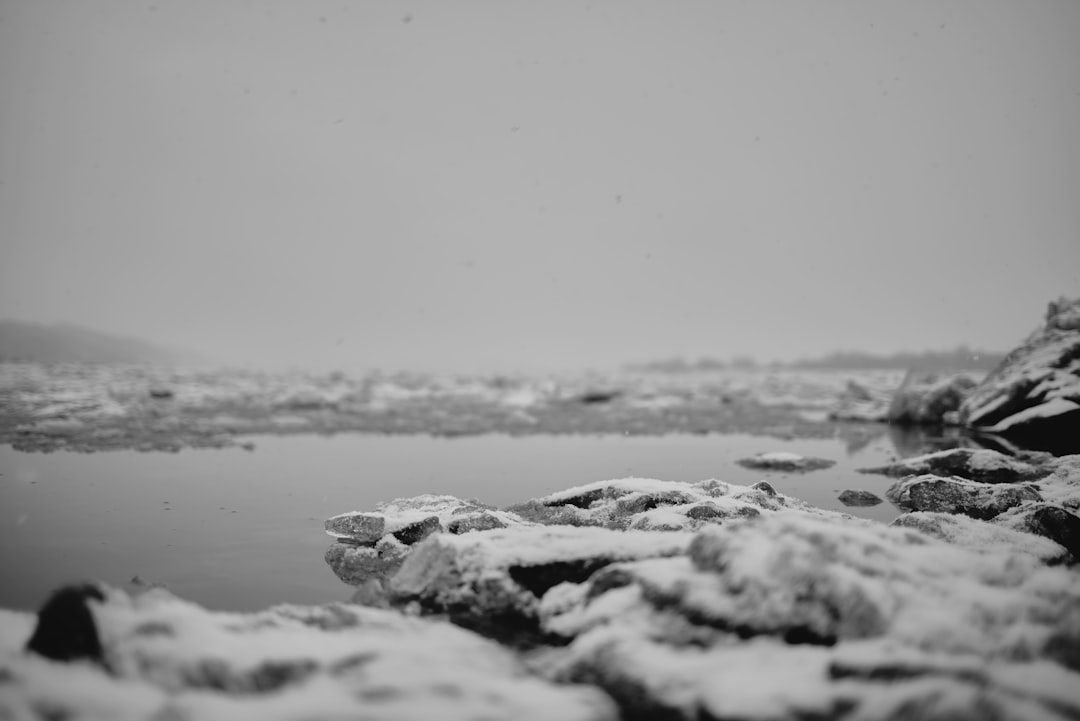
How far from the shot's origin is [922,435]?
55.7 ft

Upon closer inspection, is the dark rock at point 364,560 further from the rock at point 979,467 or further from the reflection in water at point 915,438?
the reflection in water at point 915,438

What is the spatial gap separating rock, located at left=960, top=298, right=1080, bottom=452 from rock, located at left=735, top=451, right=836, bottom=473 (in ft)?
19.2

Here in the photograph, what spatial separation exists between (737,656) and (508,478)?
7.50 m

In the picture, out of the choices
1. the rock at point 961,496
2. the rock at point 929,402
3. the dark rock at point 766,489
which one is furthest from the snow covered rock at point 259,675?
the rock at point 929,402

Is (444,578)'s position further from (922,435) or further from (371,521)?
(922,435)

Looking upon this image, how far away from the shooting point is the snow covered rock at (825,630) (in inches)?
95.0

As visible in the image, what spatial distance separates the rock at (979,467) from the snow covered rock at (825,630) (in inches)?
280

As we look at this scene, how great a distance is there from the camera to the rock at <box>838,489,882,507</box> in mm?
8092

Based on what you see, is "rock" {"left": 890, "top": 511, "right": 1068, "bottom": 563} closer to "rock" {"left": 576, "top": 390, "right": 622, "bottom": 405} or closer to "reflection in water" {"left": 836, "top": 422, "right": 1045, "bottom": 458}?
"reflection in water" {"left": 836, "top": 422, "right": 1045, "bottom": 458}

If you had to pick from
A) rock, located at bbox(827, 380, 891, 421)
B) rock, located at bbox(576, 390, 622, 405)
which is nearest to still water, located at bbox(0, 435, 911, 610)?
rock, located at bbox(827, 380, 891, 421)

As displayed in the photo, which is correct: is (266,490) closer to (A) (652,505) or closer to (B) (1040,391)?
(A) (652,505)

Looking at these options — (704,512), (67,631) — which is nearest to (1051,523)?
(704,512)

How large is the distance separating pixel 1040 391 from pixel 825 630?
15.7 meters

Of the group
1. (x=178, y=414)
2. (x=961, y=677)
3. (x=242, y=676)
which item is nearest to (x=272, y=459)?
(x=178, y=414)
